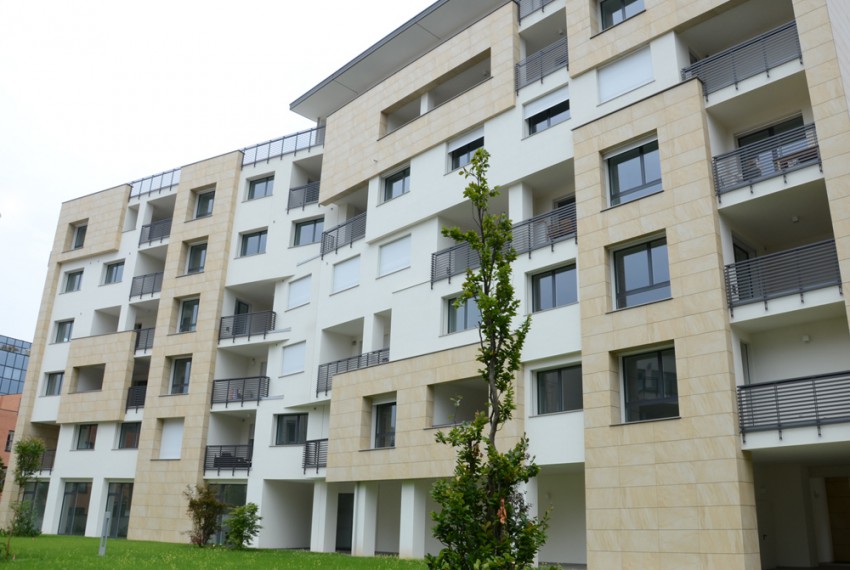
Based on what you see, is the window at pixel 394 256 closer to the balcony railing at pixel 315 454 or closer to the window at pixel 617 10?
the balcony railing at pixel 315 454

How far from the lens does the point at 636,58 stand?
22234mm

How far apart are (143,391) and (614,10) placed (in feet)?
95.9

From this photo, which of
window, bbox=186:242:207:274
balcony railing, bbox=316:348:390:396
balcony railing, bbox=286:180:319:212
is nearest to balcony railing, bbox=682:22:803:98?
balcony railing, bbox=316:348:390:396

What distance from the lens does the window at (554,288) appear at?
73.8 ft

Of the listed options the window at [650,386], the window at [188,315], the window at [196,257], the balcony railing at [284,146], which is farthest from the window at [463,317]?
the window at [196,257]

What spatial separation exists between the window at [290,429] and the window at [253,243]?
9.14 m

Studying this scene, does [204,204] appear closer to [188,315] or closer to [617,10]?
[188,315]

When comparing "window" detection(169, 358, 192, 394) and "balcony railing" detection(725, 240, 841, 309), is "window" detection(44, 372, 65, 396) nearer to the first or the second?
"window" detection(169, 358, 192, 394)

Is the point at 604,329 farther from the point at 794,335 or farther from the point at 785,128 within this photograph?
the point at 785,128

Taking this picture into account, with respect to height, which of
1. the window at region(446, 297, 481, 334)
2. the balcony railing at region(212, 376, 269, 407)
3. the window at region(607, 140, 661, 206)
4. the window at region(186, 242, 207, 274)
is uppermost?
the window at region(186, 242, 207, 274)

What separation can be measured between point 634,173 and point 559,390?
675 cm

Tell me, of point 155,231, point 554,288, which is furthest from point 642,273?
point 155,231

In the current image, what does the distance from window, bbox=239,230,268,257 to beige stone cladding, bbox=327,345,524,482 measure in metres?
11.1

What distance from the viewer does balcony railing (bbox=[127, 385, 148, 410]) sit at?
125ft
